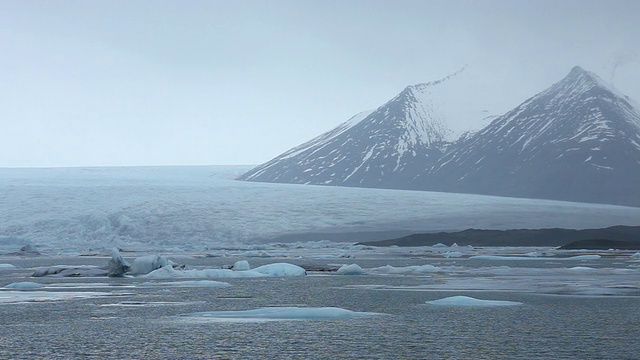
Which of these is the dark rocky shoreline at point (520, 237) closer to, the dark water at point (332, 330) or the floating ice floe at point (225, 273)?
the floating ice floe at point (225, 273)

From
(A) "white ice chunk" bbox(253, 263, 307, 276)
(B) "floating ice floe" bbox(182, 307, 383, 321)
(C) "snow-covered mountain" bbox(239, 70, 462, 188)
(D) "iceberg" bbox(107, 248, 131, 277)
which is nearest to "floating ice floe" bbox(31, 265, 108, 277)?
(D) "iceberg" bbox(107, 248, 131, 277)

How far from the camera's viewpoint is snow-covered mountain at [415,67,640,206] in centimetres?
13512

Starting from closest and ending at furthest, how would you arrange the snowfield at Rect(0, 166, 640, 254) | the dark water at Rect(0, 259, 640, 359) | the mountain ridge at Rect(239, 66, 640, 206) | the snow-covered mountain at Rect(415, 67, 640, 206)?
the dark water at Rect(0, 259, 640, 359), the snowfield at Rect(0, 166, 640, 254), the snow-covered mountain at Rect(415, 67, 640, 206), the mountain ridge at Rect(239, 66, 640, 206)

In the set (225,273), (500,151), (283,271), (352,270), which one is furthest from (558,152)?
(225,273)

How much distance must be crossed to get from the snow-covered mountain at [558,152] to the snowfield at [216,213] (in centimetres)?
6867

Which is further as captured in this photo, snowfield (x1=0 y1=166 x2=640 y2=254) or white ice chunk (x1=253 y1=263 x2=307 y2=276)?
snowfield (x1=0 y1=166 x2=640 y2=254)

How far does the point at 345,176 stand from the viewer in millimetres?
145750

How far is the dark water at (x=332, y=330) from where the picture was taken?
26.8 feet

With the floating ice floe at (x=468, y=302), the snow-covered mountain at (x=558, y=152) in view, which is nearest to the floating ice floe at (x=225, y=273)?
the floating ice floe at (x=468, y=302)

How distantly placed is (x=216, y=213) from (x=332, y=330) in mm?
47313

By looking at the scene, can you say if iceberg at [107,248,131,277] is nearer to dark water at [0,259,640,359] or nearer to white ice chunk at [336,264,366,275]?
white ice chunk at [336,264,366,275]

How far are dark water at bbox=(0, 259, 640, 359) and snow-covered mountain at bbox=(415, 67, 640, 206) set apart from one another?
119 m

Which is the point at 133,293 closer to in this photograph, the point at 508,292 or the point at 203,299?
the point at 203,299

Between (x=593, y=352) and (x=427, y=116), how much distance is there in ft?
544
